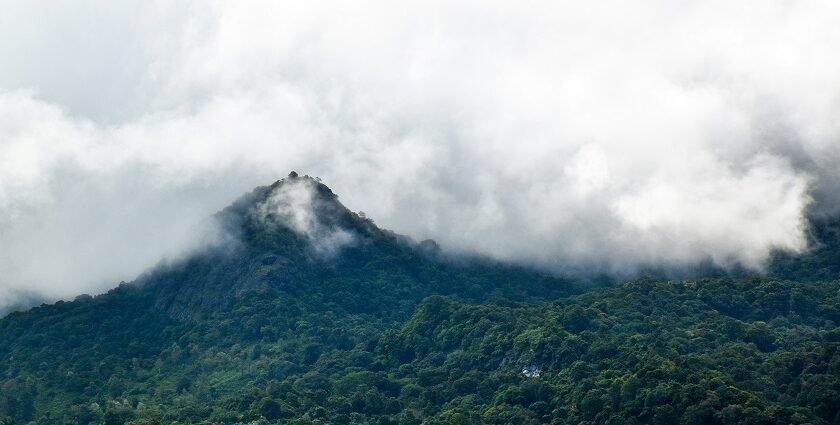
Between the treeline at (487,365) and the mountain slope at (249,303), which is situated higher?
the mountain slope at (249,303)

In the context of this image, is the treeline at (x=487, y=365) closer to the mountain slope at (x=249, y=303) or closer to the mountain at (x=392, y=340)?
the mountain at (x=392, y=340)

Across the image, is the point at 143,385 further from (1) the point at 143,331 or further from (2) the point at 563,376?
(2) the point at 563,376

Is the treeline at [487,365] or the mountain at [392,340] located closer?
the treeline at [487,365]

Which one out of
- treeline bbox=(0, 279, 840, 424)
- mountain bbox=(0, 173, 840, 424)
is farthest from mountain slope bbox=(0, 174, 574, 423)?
treeline bbox=(0, 279, 840, 424)

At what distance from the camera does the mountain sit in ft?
360

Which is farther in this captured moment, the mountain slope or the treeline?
the mountain slope

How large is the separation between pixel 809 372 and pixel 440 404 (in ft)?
109

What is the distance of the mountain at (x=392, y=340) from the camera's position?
109875 mm

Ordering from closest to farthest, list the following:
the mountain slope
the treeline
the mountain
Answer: the treeline → the mountain → the mountain slope

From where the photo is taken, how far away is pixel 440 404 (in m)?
122

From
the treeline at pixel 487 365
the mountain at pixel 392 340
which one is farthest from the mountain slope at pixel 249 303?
the treeline at pixel 487 365

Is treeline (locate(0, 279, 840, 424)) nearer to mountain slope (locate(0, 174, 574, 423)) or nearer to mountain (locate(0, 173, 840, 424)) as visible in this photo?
mountain (locate(0, 173, 840, 424))

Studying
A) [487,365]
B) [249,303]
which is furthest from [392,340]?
[249,303]

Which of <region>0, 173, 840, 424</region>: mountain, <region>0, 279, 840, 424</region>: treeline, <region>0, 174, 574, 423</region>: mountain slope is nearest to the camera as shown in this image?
<region>0, 279, 840, 424</region>: treeline
